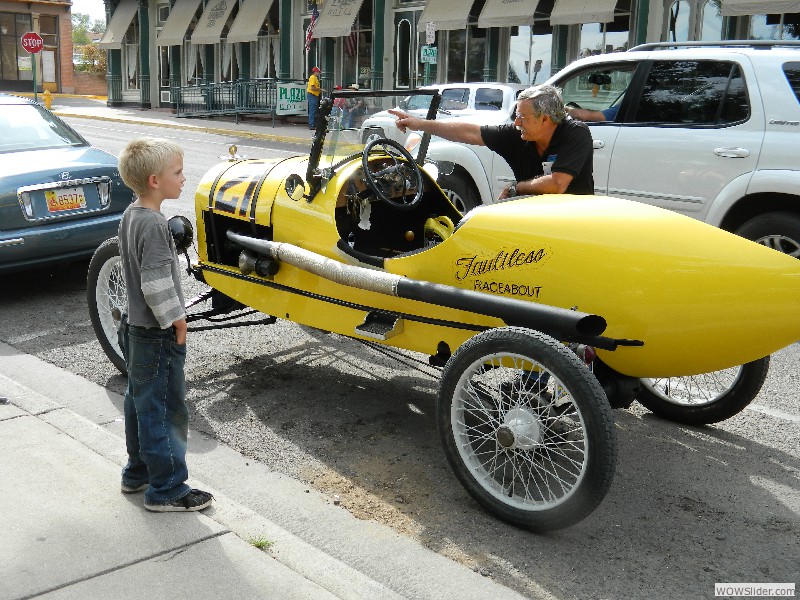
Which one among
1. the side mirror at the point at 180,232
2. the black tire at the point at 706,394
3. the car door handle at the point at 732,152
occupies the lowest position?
the black tire at the point at 706,394

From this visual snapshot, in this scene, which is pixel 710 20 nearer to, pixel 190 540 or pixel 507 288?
pixel 507 288

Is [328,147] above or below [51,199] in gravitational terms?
above

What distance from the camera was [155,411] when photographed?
3.61m

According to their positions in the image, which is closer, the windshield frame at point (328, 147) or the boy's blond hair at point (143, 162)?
the boy's blond hair at point (143, 162)

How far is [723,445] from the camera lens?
14.9ft

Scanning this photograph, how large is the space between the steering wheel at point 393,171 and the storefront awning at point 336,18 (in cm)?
2428

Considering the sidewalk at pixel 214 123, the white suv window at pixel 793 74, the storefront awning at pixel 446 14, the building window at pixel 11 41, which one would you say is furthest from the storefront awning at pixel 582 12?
the building window at pixel 11 41

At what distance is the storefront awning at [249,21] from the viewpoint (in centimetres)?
3228

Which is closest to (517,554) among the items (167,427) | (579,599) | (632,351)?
(579,599)

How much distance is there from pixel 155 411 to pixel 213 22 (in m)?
33.7

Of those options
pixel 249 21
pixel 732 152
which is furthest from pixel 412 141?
pixel 249 21

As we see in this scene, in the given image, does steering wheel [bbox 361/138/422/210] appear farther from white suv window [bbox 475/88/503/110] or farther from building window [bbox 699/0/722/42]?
building window [bbox 699/0/722/42]

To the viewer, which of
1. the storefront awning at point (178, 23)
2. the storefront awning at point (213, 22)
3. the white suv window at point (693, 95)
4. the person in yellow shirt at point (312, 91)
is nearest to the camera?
the white suv window at point (693, 95)

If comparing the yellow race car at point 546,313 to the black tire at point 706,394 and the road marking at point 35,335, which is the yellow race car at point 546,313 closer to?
the black tire at point 706,394
